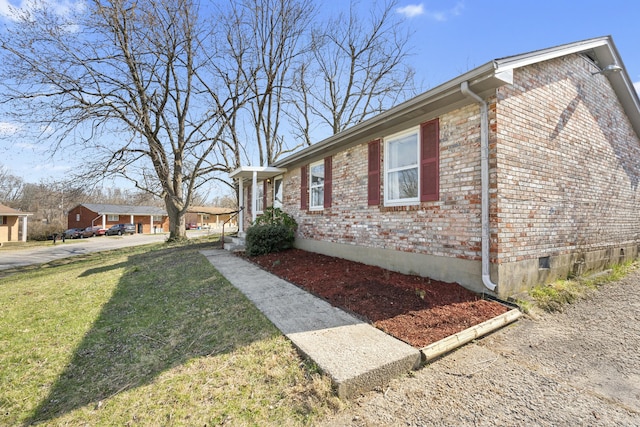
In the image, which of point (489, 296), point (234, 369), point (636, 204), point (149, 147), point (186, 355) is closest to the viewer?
point (234, 369)

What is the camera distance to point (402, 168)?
584cm

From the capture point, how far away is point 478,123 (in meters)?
4.46

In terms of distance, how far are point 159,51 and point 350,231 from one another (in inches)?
511

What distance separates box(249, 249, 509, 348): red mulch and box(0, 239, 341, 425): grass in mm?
1220

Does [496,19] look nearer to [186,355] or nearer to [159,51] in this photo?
[186,355]

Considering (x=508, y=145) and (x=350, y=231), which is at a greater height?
(x=508, y=145)

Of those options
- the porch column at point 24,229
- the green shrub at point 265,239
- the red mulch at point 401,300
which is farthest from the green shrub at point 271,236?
the porch column at point 24,229

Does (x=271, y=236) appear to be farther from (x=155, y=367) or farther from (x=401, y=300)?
(x=155, y=367)

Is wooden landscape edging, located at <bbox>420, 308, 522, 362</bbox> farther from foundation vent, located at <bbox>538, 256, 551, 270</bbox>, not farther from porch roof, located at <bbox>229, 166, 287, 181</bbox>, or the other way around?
porch roof, located at <bbox>229, 166, 287, 181</bbox>

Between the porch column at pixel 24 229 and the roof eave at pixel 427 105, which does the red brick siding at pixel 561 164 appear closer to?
the roof eave at pixel 427 105

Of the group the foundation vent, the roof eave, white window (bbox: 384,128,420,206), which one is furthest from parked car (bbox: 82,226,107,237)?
the foundation vent

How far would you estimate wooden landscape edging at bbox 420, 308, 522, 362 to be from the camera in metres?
2.90

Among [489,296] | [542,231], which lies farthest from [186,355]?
[542,231]

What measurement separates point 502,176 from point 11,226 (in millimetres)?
40143
